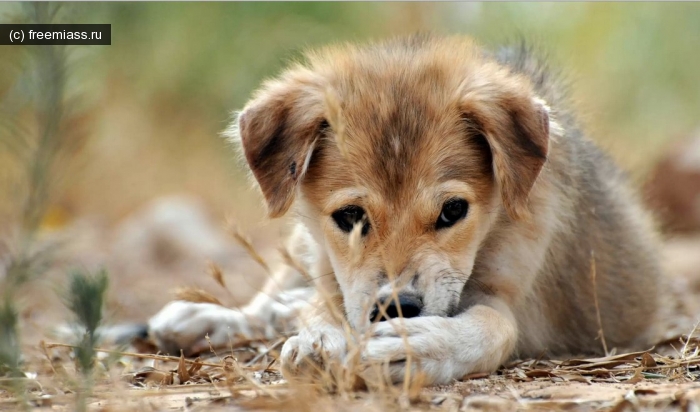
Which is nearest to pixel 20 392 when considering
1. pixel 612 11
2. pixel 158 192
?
pixel 158 192

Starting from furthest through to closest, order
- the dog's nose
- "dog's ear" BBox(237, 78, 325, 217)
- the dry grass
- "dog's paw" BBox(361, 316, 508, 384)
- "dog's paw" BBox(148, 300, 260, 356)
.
Result: "dog's paw" BBox(148, 300, 260, 356) → "dog's ear" BBox(237, 78, 325, 217) → the dog's nose → "dog's paw" BBox(361, 316, 508, 384) → the dry grass

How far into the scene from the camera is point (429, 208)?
3512 mm

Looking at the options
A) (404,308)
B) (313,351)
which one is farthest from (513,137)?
(313,351)

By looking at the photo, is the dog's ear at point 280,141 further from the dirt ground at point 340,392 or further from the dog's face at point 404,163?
the dirt ground at point 340,392

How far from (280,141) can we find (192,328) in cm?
139

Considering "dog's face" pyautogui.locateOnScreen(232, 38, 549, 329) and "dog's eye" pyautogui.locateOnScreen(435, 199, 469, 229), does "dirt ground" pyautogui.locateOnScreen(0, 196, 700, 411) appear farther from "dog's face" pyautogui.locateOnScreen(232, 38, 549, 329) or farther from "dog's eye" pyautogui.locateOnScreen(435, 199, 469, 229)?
"dog's eye" pyautogui.locateOnScreen(435, 199, 469, 229)

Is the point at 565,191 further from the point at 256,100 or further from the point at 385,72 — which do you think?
the point at 256,100

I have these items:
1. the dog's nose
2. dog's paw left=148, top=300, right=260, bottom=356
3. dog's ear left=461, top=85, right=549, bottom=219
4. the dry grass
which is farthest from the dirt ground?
dog's ear left=461, top=85, right=549, bottom=219

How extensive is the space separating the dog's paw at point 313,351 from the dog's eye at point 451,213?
0.69 m

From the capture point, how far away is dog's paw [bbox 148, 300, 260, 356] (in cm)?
466

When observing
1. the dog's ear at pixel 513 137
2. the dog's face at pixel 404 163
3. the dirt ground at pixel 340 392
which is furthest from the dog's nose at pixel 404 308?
the dog's ear at pixel 513 137

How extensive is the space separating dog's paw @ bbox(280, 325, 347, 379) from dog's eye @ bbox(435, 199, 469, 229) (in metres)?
0.69

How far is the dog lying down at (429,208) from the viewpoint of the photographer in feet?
10.8

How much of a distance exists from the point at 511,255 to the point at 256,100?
1.39 meters
